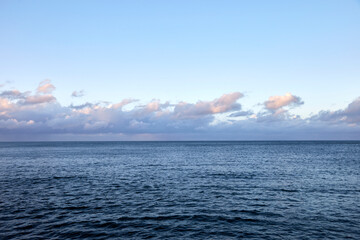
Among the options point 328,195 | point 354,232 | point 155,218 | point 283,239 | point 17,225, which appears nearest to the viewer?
point 283,239

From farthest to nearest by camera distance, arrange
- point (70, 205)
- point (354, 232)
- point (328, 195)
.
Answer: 1. point (328, 195)
2. point (70, 205)
3. point (354, 232)

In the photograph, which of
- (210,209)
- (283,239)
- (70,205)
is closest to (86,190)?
(70,205)

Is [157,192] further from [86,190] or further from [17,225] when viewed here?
[17,225]

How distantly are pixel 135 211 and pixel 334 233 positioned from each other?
17523 mm

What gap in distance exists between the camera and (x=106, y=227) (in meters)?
20.4

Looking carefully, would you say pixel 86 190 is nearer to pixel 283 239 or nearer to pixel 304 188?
pixel 283 239

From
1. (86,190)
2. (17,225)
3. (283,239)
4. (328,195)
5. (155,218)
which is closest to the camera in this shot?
(283,239)

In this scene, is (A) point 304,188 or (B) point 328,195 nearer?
(B) point 328,195

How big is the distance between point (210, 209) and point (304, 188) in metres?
18.3

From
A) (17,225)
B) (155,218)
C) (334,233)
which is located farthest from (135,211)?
(334,233)

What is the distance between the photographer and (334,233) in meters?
19.1

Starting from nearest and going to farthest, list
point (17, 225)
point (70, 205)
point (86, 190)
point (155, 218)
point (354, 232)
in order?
point (354, 232)
point (17, 225)
point (155, 218)
point (70, 205)
point (86, 190)

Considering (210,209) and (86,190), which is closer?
(210,209)

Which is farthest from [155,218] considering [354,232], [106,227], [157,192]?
[354,232]
